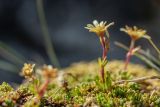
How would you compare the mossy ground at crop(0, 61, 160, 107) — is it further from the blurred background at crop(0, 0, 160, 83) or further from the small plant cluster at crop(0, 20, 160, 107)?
the blurred background at crop(0, 0, 160, 83)

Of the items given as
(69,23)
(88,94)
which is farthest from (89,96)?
(69,23)

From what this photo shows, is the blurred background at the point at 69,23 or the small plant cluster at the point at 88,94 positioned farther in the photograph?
the blurred background at the point at 69,23

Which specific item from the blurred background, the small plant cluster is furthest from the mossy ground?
the blurred background

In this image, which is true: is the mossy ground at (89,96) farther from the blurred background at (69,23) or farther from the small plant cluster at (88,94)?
the blurred background at (69,23)

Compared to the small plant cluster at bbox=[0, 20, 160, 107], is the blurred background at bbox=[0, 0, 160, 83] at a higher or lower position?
higher

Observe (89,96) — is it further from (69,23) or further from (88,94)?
(69,23)

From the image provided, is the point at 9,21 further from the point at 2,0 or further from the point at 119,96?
the point at 119,96

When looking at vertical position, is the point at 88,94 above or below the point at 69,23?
below

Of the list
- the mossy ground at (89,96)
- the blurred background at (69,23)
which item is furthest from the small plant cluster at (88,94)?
the blurred background at (69,23)

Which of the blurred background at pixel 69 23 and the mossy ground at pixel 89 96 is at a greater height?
the blurred background at pixel 69 23
